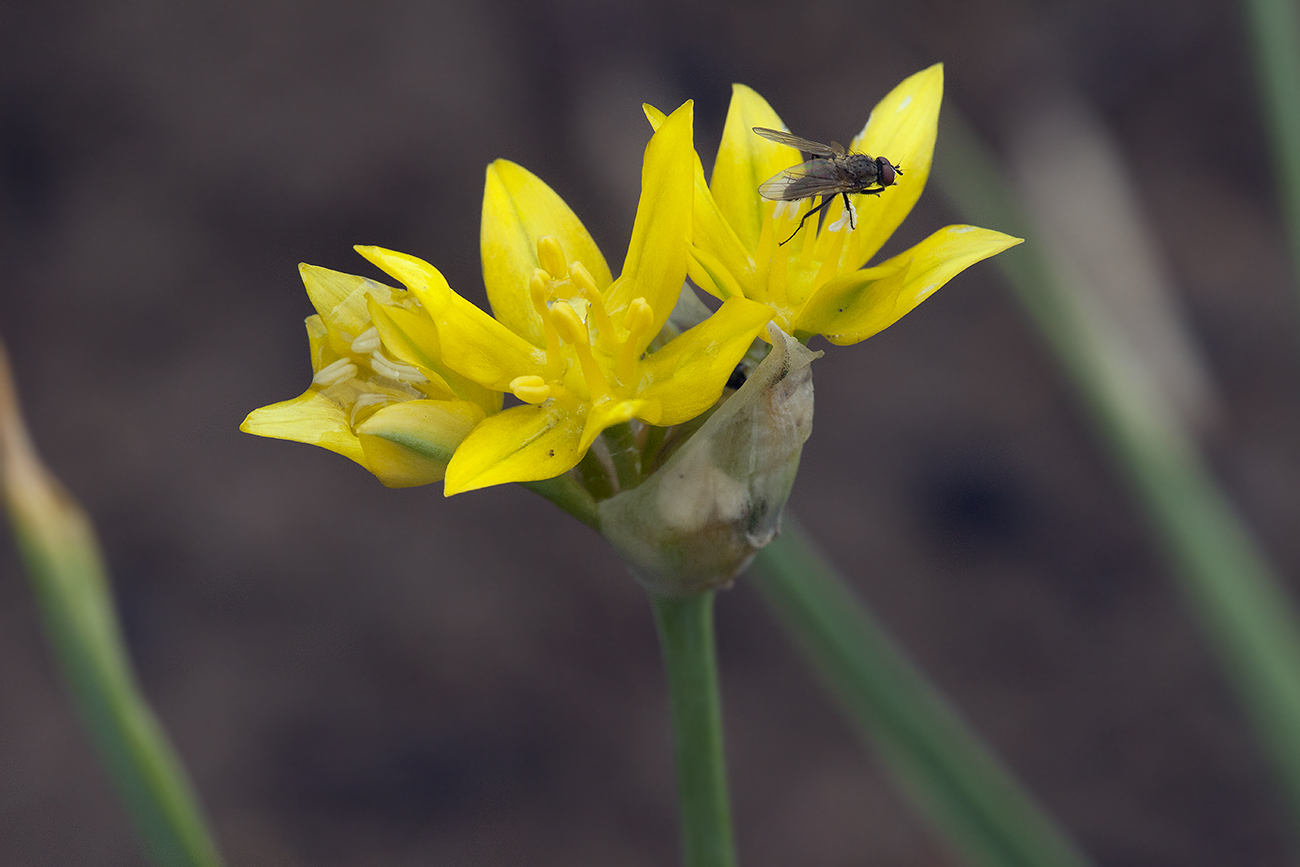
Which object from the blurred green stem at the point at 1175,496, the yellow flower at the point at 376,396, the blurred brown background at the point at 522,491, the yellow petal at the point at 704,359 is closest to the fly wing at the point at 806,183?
the yellow petal at the point at 704,359

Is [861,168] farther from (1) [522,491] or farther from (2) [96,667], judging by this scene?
(1) [522,491]

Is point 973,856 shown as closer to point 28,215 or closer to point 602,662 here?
point 602,662

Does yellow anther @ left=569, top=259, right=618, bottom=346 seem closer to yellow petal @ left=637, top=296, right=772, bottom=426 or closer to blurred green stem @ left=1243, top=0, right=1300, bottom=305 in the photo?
yellow petal @ left=637, top=296, right=772, bottom=426

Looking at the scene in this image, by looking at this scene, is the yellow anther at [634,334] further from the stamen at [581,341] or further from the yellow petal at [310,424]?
the yellow petal at [310,424]

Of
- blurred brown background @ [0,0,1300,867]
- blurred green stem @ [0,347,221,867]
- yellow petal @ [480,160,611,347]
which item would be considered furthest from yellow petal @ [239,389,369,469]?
blurred brown background @ [0,0,1300,867]

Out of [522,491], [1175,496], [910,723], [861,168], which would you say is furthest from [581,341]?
[522,491]
